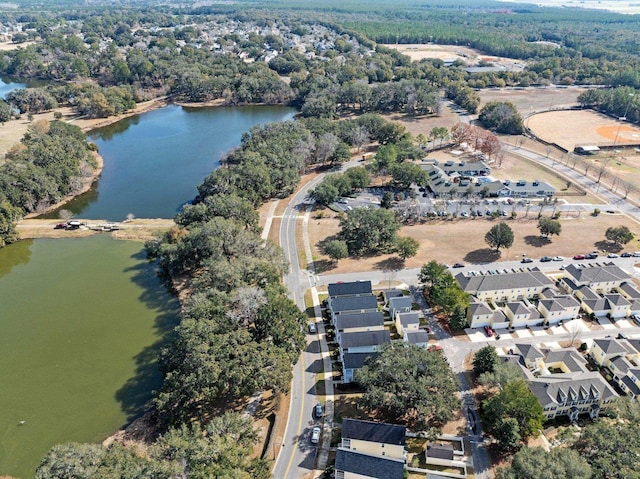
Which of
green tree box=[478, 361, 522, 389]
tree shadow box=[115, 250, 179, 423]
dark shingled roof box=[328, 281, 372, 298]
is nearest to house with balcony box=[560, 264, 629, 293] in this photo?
green tree box=[478, 361, 522, 389]

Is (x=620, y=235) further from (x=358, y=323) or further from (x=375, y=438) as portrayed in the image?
(x=375, y=438)

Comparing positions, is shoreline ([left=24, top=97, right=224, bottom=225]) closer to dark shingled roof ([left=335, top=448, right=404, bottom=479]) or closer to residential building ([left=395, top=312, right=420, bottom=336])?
residential building ([left=395, top=312, right=420, bottom=336])

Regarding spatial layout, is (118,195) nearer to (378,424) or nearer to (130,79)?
(378,424)

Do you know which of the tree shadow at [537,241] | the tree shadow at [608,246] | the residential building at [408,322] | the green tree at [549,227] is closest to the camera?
the residential building at [408,322]

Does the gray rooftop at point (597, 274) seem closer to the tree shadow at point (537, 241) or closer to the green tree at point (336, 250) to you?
the tree shadow at point (537, 241)

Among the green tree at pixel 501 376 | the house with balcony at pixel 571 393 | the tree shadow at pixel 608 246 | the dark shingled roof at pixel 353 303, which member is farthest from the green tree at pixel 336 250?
the tree shadow at pixel 608 246

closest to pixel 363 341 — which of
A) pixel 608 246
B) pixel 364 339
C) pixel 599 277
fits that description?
pixel 364 339

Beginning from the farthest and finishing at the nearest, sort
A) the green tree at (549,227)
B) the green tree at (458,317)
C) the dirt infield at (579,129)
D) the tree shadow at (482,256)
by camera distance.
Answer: the dirt infield at (579,129) → the green tree at (549,227) → the tree shadow at (482,256) → the green tree at (458,317)
